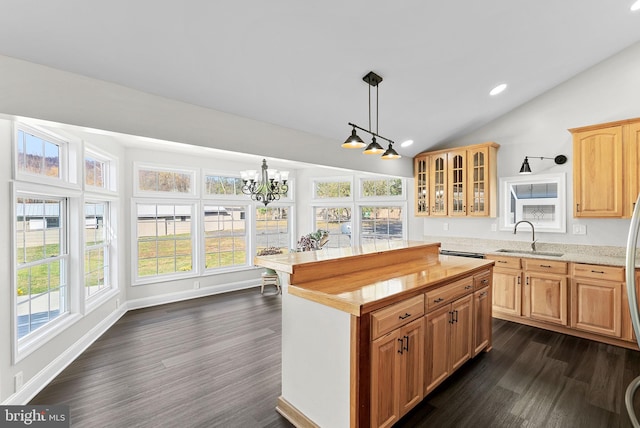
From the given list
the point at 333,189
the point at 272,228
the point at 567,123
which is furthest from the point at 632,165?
the point at 272,228

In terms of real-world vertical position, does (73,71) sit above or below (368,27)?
below

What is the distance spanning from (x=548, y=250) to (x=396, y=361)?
3.57 meters

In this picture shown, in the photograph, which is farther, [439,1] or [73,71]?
[439,1]

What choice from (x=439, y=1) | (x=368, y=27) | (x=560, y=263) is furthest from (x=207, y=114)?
(x=560, y=263)

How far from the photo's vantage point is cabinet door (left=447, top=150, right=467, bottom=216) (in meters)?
4.73

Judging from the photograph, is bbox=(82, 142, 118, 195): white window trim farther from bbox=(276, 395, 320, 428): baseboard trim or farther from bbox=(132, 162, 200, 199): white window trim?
bbox=(276, 395, 320, 428): baseboard trim

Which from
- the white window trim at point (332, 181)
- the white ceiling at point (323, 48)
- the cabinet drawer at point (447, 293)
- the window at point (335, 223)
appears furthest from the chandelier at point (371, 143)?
the window at point (335, 223)

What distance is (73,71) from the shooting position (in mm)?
2125

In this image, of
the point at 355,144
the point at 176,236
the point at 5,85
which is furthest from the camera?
the point at 176,236

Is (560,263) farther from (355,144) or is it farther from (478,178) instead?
(355,144)

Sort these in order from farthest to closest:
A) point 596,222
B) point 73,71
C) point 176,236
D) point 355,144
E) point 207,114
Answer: point 176,236 < point 596,222 < point 207,114 < point 355,144 < point 73,71

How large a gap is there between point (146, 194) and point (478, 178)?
Result: 5.29 metres

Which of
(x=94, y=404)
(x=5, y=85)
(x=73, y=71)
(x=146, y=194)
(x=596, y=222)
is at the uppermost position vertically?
(x=73, y=71)

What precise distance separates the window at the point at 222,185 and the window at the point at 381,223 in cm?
256
